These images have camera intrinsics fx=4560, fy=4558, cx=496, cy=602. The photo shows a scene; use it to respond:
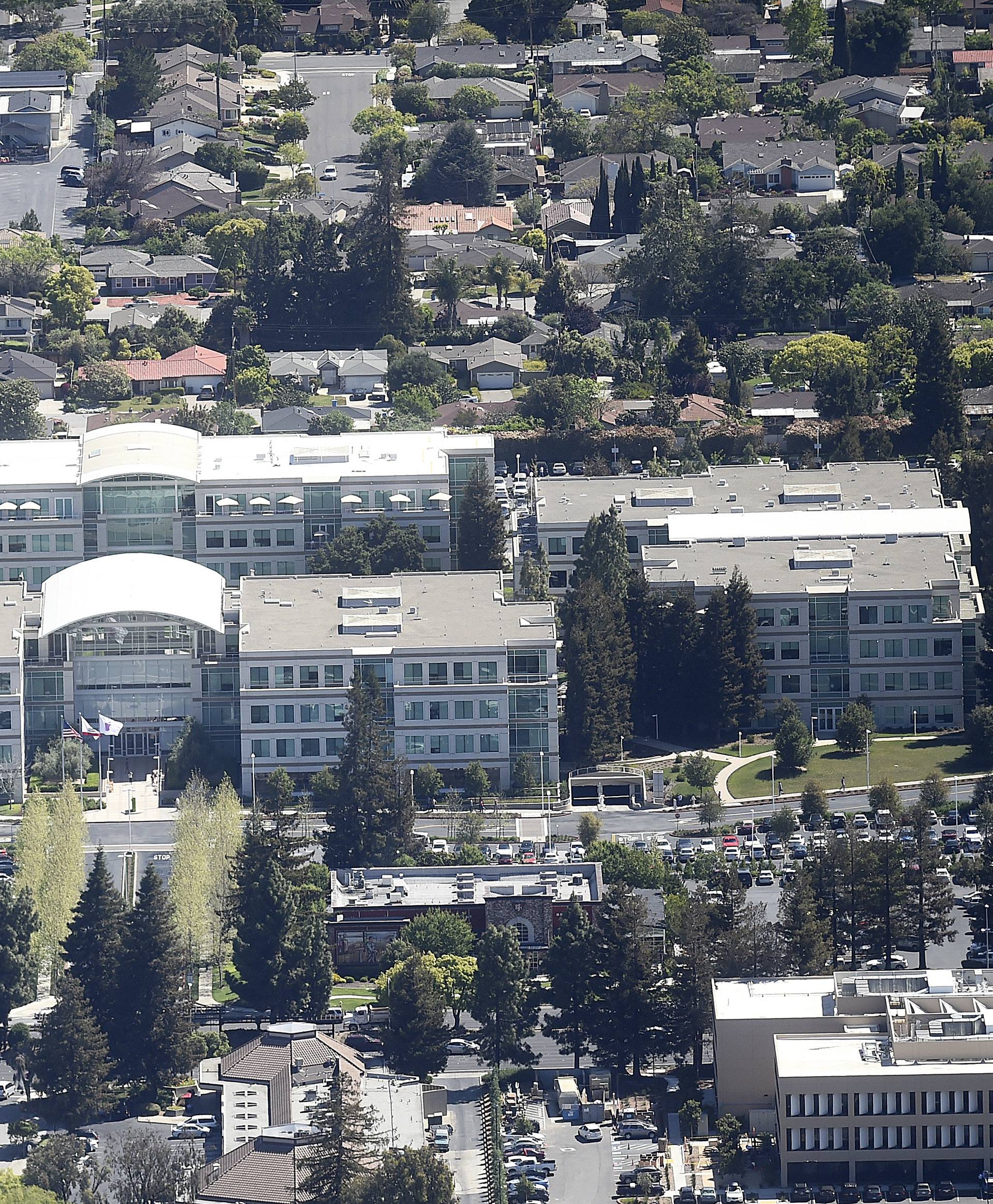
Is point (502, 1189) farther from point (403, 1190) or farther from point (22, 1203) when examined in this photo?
point (22, 1203)

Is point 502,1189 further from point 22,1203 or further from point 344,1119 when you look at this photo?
point 22,1203

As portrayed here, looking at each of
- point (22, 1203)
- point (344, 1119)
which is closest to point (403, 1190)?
point (344, 1119)

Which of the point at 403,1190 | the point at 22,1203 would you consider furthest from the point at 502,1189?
the point at 22,1203

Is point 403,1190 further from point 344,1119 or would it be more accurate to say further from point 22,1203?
point 22,1203
